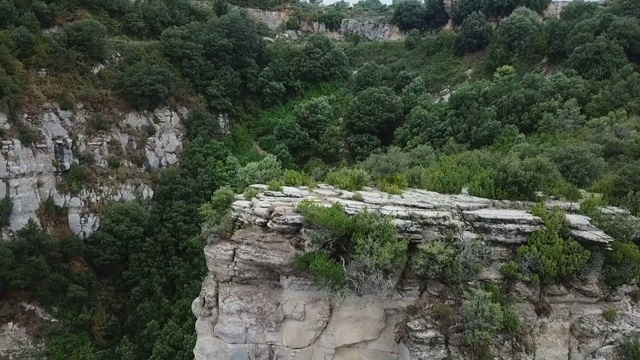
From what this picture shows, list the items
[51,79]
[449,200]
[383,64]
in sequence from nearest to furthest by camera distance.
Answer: [449,200] < [51,79] < [383,64]

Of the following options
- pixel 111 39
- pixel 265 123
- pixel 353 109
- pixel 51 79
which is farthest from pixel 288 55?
pixel 51 79

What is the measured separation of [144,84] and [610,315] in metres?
31.2

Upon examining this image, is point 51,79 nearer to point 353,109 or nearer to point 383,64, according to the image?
point 353,109

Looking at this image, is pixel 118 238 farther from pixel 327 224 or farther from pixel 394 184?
pixel 327 224

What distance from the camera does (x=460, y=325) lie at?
11445 millimetres

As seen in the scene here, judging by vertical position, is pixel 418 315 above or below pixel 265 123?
above

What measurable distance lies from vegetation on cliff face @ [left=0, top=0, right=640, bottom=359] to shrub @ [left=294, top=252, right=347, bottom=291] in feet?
0.17

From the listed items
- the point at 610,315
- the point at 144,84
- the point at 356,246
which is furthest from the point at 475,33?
the point at 356,246

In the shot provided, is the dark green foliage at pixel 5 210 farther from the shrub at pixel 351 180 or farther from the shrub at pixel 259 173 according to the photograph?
the shrub at pixel 351 180

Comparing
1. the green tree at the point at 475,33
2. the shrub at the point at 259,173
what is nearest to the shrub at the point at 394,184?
the shrub at the point at 259,173

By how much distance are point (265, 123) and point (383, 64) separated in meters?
15.3

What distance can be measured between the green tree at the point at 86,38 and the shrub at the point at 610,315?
112ft

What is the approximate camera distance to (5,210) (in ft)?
85.2

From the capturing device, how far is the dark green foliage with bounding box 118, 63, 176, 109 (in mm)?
32969
